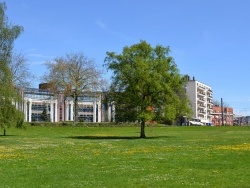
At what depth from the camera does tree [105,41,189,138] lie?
2345 inches

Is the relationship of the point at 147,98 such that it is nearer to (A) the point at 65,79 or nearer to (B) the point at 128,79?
(B) the point at 128,79

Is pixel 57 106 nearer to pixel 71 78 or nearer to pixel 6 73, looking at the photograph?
pixel 71 78

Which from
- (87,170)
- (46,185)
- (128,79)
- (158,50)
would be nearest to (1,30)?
(128,79)

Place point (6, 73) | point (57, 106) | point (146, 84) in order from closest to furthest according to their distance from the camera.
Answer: point (6, 73)
point (146, 84)
point (57, 106)

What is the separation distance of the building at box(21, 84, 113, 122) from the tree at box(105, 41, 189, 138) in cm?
3498

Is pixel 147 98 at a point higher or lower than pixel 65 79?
lower

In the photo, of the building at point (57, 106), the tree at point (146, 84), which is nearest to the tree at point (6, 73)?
the tree at point (146, 84)

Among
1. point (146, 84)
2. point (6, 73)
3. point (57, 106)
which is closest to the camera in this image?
point (6, 73)

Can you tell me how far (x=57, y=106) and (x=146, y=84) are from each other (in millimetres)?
93756

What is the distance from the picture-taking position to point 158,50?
206 feet

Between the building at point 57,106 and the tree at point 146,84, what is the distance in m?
35.0

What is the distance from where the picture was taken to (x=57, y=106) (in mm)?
149625

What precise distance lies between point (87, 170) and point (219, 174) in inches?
227

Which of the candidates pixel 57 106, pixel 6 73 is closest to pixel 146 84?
pixel 6 73
